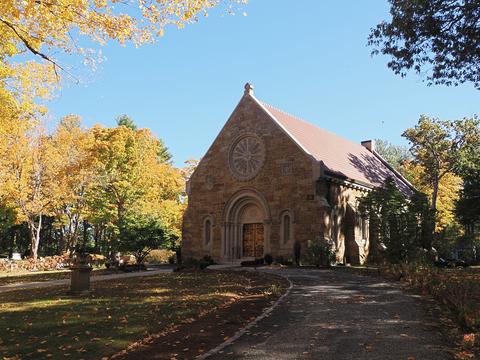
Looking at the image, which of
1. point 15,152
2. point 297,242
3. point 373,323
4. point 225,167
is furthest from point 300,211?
point 15,152

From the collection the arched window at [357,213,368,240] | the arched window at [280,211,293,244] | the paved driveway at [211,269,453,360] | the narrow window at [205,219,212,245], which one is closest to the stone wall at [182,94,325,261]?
the arched window at [280,211,293,244]

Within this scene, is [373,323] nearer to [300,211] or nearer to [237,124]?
[300,211]

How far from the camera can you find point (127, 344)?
846cm

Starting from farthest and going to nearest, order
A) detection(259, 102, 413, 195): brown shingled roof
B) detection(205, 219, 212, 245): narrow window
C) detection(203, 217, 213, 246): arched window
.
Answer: detection(205, 219, 212, 245): narrow window
detection(203, 217, 213, 246): arched window
detection(259, 102, 413, 195): brown shingled roof

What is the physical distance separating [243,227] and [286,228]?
3.67 meters

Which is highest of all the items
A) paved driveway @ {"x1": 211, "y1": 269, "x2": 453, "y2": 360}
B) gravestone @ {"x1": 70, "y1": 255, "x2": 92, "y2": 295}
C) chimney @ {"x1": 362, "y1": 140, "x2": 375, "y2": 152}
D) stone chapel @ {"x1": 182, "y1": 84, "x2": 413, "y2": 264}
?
chimney @ {"x1": 362, "y1": 140, "x2": 375, "y2": 152}

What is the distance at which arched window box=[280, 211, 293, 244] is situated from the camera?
27984 mm

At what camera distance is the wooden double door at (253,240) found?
29.7 metres

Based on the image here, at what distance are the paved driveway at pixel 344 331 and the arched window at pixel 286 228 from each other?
1467 cm

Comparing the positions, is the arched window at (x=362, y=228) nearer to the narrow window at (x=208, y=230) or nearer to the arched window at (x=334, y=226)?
the arched window at (x=334, y=226)

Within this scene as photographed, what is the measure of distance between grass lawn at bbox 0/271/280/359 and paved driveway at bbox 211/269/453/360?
7.40 ft

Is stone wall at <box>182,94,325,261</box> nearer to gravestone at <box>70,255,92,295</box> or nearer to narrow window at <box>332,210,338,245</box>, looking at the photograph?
narrow window at <box>332,210,338,245</box>

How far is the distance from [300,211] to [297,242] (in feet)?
6.33

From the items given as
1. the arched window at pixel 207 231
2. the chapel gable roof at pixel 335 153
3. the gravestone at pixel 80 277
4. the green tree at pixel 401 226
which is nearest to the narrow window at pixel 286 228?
the chapel gable roof at pixel 335 153
